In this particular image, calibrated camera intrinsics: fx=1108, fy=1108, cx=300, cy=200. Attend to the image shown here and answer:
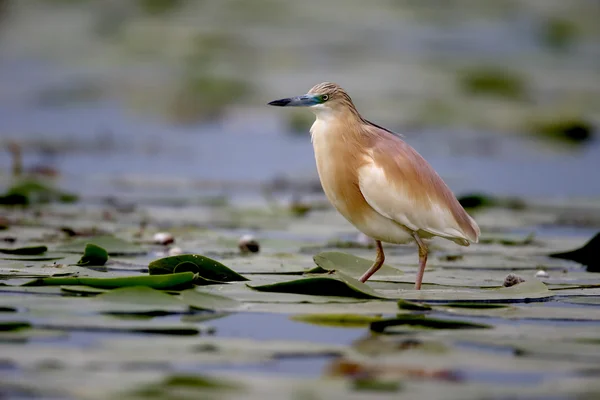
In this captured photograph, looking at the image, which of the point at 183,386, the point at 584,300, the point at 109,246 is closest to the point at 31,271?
the point at 109,246

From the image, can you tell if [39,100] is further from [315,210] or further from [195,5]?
[315,210]

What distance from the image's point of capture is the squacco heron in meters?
4.91

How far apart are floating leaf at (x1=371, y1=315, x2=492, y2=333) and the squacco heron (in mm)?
765

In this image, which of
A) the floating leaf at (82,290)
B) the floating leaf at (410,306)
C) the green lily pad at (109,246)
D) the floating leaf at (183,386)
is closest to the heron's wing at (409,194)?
the floating leaf at (410,306)

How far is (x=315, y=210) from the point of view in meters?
9.04

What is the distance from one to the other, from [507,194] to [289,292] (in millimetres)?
6735

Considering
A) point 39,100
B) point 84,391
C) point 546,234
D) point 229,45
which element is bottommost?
point 84,391

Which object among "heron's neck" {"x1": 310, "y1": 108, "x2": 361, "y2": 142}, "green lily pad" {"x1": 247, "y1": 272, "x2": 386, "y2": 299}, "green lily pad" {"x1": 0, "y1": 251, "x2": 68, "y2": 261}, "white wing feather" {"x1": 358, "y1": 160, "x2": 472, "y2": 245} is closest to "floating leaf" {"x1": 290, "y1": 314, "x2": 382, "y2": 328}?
"green lily pad" {"x1": 247, "y1": 272, "x2": 386, "y2": 299}

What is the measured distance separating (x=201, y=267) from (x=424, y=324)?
46.6 inches

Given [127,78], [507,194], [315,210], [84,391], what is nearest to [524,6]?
[127,78]

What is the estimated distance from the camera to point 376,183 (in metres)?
4.89

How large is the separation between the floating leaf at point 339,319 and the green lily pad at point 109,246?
2.05m

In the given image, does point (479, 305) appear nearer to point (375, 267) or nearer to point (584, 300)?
point (584, 300)

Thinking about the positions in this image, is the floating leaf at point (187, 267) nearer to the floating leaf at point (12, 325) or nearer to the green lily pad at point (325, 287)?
the green lily pad at point (325, 287)
